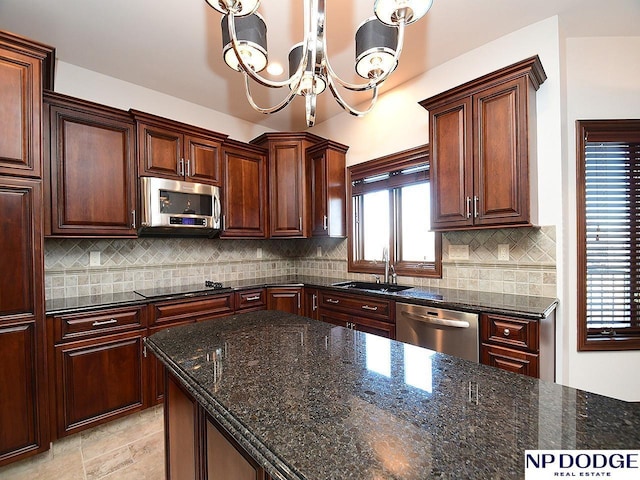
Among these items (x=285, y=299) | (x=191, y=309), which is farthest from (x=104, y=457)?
(x=285, y=299)

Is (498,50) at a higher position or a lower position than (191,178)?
higher

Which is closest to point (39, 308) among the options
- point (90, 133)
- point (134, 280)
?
point (134, 280)

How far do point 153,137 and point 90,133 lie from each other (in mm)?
456

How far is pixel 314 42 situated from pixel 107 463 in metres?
2.70

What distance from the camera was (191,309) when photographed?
267 centimetres

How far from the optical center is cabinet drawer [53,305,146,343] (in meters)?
2.04

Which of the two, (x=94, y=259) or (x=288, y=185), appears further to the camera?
(x=288, y=185)

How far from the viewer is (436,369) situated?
965 mm

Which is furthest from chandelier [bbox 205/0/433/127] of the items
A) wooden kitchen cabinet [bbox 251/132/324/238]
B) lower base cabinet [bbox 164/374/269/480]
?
wooden kitchen cabinet [bbox 251/132/324/238]

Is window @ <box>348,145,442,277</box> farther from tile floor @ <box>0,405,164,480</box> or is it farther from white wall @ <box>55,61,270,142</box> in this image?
tile floor @ <box>0,405,164,480</box>

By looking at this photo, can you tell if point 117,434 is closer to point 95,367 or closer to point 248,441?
point 95,367

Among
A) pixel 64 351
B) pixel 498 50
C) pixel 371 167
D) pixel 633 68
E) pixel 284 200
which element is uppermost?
pixel 498 50

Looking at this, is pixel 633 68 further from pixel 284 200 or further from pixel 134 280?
pixel 134 280

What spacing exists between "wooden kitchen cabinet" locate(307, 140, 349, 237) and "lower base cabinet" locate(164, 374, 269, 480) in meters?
2.38
